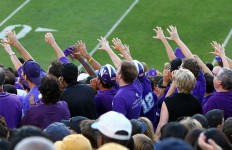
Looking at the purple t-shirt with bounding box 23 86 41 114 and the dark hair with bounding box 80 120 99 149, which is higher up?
the dark hair with bounding box 80 120 99 149

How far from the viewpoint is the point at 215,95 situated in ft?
25.5

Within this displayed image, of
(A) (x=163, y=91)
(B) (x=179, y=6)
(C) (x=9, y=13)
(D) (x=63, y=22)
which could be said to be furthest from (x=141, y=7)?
(A) (x=163, y=91)

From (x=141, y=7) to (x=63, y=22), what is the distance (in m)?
2.16

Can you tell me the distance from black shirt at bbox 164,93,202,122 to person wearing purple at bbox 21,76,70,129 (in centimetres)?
114

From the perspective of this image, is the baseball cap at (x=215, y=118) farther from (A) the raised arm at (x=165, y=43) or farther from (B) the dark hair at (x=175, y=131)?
(A) the raised arm at (x=165, y=43)

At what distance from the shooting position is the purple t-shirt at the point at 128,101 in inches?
294

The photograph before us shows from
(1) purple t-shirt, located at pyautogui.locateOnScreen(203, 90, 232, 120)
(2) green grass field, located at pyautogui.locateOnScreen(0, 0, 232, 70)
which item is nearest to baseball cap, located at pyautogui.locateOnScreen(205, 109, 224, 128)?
(1) purple t-shirt, located at pyautogui.locateOnScreen(203, 90, 232, 120)

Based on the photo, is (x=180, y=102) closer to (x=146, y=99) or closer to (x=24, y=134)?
(x=146, y=99)

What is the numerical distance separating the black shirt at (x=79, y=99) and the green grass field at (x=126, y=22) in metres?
8.08

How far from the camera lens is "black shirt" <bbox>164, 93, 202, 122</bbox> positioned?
7.40m

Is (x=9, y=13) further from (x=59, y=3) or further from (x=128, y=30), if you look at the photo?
(x=128, y=30)

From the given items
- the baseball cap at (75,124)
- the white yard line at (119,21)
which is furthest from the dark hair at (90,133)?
the white yard line at (119,21)

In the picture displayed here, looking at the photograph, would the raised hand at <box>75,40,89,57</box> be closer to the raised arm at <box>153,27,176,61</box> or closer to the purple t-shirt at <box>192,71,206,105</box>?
the raised arm at <box>153,27,176,61</box>

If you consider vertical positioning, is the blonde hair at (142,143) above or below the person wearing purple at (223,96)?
above
